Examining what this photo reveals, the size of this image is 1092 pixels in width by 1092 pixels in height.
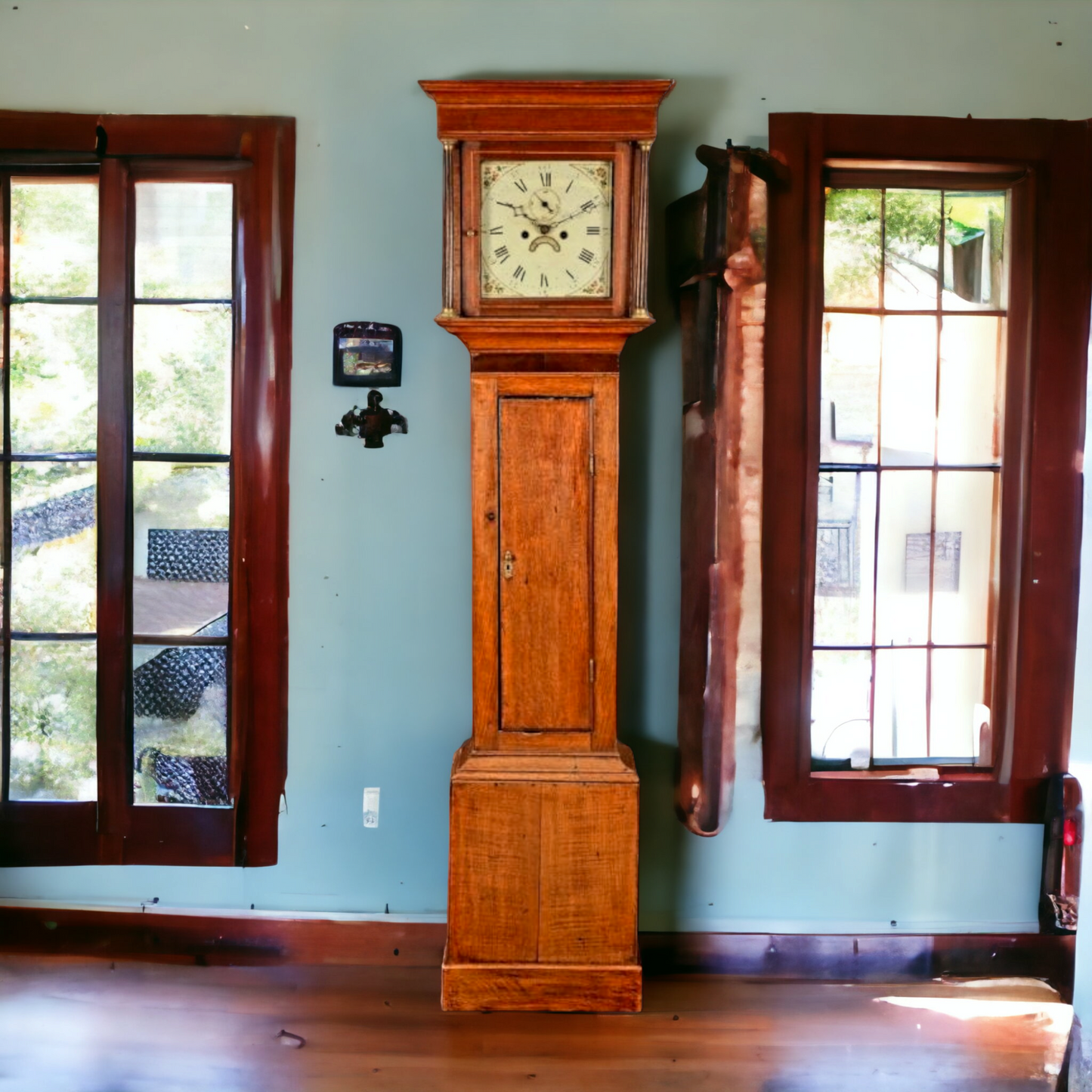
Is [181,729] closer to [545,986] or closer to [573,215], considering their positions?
[545,986]

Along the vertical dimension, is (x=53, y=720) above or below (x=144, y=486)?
below

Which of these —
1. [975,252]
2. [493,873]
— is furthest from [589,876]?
[975,252]

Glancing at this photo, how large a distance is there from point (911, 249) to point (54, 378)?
2.30 meters

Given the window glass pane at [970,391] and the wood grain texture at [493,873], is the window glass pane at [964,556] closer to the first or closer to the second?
the window glass pane at [970,391]

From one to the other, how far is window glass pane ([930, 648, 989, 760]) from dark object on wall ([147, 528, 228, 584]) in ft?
6.39

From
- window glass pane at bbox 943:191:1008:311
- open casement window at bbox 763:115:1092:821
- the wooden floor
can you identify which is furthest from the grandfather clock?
window glass pane at bbox 943:191:1008:311

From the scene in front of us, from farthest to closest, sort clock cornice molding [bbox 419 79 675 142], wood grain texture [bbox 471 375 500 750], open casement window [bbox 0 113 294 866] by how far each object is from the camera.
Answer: open casement window [bbox 0 113 294 866], wood grain texture [bbox 471 375 500 750], clock cornice molding [bbox 419 79 675 142]

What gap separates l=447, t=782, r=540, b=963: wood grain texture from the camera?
1.85 m

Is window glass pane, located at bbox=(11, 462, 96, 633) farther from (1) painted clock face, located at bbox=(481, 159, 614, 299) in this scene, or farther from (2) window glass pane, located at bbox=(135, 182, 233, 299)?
(1) painted clock face, located at bbox=(481, 159, 614, 299)

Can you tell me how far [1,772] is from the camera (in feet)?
7.06

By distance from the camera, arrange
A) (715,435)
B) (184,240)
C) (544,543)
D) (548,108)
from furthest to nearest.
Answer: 1. (184,240)
2. (715,435)
3. (544,543)
4. (548,108)

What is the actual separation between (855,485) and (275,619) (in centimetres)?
159

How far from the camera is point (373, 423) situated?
2.07 meters

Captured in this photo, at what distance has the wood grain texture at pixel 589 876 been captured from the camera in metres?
1.85
